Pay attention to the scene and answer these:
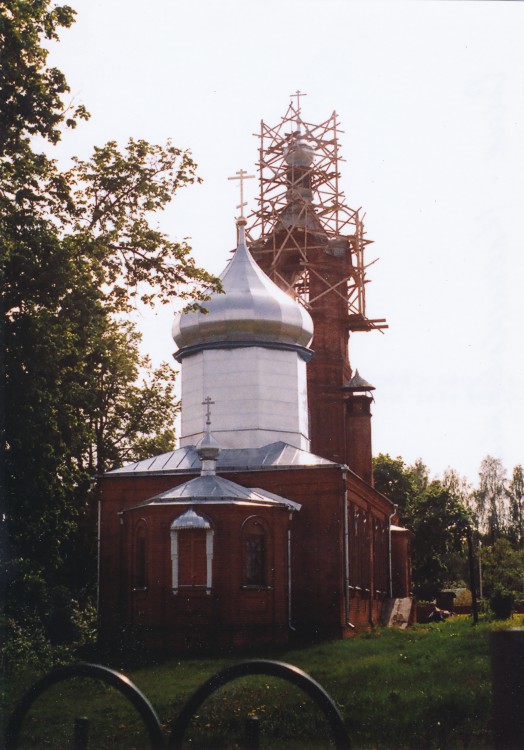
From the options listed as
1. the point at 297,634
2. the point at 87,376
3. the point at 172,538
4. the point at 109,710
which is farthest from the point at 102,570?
the point at 109,710

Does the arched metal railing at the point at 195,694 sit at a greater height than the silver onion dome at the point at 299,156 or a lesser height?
lesser

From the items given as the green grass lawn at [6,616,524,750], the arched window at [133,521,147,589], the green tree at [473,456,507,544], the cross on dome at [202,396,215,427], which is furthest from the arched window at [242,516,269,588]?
the green tree at [473,456,507,544]

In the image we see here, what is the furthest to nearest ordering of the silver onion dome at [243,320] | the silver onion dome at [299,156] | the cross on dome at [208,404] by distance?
the silver onion dome at [299,156]
the silver onion dome at [243,320]
the cross on dome at [208,404]

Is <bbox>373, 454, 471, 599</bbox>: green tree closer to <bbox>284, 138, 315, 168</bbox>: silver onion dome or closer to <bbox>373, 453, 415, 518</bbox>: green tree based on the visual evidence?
<bbox>373, 453, 415, 518</bbox>: green tree

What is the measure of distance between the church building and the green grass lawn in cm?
343

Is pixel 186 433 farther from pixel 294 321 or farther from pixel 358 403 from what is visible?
pixel 358 403

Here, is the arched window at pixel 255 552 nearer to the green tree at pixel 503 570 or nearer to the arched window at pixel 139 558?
the arched window at pixel 139 558

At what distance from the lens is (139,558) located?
2381 centimetres

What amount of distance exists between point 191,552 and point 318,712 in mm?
9193

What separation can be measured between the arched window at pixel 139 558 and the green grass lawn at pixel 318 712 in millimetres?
5140

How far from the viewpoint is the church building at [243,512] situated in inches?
864

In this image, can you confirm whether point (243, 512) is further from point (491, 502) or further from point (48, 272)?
point (491, 502)

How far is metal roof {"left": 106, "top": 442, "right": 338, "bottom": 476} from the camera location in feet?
82.0

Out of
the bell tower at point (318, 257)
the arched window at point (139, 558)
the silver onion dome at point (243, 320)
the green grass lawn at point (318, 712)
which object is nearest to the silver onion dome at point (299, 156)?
the bell tower at point (318, 257)
